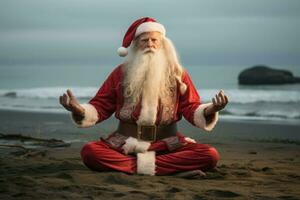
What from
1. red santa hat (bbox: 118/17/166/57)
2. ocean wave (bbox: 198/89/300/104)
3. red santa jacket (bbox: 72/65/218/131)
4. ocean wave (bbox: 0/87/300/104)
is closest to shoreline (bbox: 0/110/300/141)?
red santa jacket (bbox: 72/65/218/131)

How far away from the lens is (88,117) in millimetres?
6086

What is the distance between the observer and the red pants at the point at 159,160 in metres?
5.91

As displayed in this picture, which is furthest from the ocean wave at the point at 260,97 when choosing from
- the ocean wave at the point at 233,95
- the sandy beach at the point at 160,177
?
the sandy beach at the point at 160,177

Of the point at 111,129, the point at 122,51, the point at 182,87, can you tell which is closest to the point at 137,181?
the point at 182,87

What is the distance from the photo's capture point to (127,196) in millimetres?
4770

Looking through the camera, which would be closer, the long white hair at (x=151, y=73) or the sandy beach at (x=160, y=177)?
the sandy beach at (x=160, y=177)

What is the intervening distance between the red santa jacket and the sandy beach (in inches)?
20.0

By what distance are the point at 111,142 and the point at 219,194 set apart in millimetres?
1532

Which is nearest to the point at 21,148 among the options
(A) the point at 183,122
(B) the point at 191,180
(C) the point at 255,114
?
(B) the point at 191,180

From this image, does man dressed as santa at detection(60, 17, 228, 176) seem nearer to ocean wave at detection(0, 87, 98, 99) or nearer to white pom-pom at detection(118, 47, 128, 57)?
white pom-pom at detection(118, 47, 128, 57)

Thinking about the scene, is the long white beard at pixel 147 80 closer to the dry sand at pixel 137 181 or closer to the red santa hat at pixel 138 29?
the red santa hat at pixel 138 29

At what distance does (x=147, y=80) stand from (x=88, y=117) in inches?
26.6

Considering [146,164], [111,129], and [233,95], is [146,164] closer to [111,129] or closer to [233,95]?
[111,129]

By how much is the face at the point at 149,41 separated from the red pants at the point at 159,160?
1070mm
